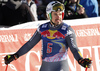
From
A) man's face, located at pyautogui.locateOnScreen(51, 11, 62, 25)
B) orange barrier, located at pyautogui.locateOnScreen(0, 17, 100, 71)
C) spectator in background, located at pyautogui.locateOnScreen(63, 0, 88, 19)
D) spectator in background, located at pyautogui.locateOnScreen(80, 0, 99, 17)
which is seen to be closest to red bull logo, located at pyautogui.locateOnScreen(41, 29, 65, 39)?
man's face, located at pyautogui.locateOnScreen(51, 11, 62, 25)

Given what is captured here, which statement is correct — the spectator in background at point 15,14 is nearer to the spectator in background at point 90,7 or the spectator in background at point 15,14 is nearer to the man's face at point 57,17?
the spectator in background at point 90,7

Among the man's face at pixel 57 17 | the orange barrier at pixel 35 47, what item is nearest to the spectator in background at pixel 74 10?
the orange barrier at pixel 35 47

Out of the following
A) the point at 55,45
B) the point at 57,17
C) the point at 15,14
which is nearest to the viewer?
the point at 57,17

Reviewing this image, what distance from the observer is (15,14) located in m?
7.49

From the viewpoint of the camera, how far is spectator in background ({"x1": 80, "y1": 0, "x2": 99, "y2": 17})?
823cm

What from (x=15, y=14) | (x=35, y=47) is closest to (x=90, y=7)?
(x=15, y=14)

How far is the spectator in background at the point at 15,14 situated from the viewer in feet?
24.4

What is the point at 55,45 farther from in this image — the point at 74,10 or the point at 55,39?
the point at 74,10

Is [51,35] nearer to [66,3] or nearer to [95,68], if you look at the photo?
[95,68]

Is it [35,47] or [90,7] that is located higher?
[90,7]

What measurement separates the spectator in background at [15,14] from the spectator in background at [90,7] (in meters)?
1.72

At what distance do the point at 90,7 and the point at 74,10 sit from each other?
659 mm

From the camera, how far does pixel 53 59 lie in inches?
181

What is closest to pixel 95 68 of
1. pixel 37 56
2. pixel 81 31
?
pixel 81 31
